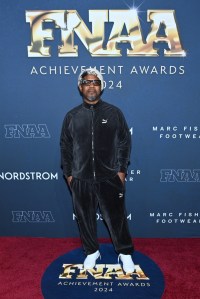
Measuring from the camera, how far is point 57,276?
113 inches

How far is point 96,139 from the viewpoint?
110 inches

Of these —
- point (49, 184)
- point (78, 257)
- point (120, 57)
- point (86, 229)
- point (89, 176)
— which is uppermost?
point (120, 57)

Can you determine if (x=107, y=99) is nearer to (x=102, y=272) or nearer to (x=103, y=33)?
(x=103, y=33)

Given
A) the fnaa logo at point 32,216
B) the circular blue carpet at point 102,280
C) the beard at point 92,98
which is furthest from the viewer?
the fnaa logo at point 32,216

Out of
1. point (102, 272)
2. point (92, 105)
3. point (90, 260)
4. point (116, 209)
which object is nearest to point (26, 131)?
point (92, 105)

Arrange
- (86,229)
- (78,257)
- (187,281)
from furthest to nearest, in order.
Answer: (78,257)
(86,229)
(187,281)

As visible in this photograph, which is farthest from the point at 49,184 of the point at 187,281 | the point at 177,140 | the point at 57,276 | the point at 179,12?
the point at 179,12

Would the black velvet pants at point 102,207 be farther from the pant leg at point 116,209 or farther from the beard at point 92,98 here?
the beard at point 92,98

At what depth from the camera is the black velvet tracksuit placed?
2811 millimetres

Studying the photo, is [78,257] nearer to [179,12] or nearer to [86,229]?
[86,229]

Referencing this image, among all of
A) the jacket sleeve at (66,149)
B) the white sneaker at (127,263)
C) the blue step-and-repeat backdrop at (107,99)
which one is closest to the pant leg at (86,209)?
the jacket sleeve at (66,149)

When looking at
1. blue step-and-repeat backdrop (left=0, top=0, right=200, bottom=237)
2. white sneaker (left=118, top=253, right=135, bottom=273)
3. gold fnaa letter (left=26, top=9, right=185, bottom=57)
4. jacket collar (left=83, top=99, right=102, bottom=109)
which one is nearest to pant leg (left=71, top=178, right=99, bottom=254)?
white sneaker (left=118, top=253, right=135, bottom=273)

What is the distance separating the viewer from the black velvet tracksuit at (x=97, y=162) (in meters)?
2.81

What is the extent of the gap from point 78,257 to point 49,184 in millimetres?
843
